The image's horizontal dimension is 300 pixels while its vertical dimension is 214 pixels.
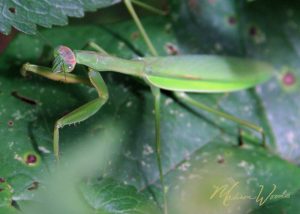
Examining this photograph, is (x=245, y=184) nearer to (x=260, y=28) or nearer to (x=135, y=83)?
(x=135, y=83)

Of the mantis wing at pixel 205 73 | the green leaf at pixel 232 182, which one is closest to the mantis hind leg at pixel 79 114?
the mantis wing at pixel 205 73

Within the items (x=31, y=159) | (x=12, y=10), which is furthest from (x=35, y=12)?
(x=31, y=159)

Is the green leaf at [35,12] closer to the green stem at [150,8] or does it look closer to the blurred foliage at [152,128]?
the blurred foliage at [152,128]

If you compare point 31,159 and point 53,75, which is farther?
point 53,75

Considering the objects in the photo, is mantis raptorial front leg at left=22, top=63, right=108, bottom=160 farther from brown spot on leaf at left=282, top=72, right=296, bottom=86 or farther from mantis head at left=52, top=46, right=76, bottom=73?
brown spot on leaf at left=282, top=72, right=296, bottom=86

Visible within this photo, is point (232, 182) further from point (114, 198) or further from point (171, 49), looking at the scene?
point (171, 49)

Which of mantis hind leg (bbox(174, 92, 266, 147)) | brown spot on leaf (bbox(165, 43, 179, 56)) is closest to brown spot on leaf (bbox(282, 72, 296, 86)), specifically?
mantis hind leg (bbox(174, 92, 266, 147))

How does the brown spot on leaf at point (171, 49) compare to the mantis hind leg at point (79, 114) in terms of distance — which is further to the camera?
the brown spot on leaf at point (171, 49)
